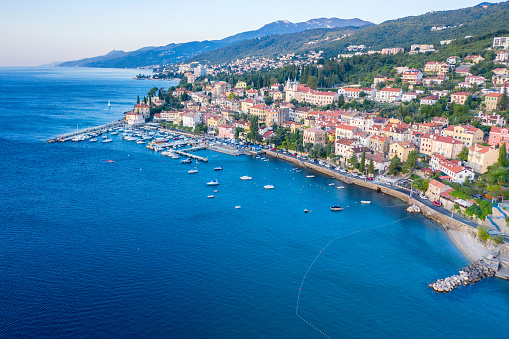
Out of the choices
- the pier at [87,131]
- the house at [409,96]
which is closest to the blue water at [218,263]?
the pier at [87,131]

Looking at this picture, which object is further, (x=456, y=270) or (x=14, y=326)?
(x=456, y=270)

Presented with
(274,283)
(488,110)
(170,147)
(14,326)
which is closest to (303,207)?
(274,283)

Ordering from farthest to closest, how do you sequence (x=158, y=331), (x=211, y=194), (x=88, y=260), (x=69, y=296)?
(x=211, y=194), (x=88, y=260), (x=69, y=296), (x=158, y=331)

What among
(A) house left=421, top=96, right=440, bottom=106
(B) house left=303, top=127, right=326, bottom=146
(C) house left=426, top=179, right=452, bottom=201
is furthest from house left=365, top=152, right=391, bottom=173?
(A) house left=421, top=96, right=440, bottom=106

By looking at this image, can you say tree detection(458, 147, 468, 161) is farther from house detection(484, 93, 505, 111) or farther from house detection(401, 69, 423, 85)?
house detection(401, 69, 423, 85)

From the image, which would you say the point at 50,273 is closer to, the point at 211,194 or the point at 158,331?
the point at 158,331

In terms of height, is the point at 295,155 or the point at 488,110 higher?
the point at 488,110
